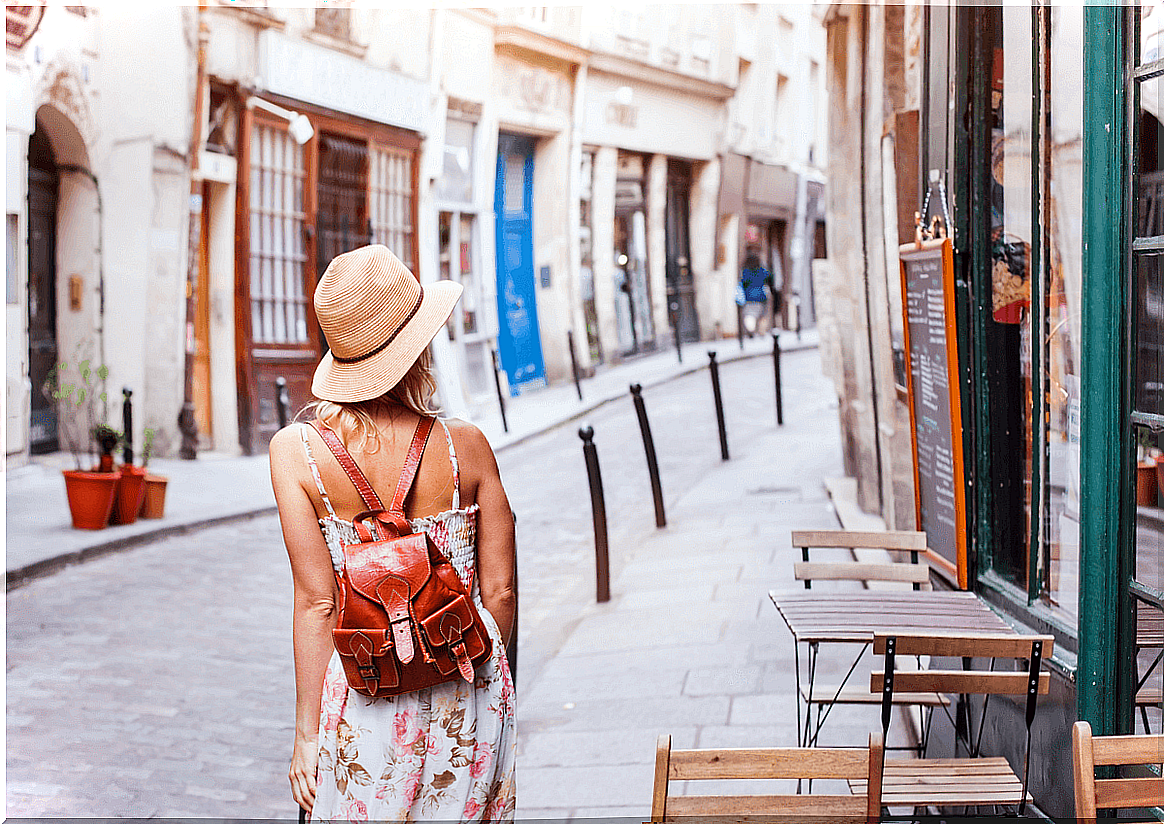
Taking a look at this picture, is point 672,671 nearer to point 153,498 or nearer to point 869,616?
point 869,616

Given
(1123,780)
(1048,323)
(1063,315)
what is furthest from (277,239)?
(1123,780)

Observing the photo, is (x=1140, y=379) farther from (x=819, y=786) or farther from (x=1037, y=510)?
(x=819, y=786)

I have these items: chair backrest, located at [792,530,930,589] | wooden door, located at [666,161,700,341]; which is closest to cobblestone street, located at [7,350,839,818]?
chair backrest, located at [792,530,930,589]

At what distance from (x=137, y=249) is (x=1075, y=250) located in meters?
9.98

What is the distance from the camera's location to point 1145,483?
3137mm

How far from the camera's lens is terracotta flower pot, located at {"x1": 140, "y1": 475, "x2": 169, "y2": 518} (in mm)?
9203

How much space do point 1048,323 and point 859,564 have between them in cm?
104

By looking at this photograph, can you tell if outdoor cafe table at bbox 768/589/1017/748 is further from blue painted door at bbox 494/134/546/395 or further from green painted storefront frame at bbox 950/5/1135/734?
blue painted door at bbox 494/134/546/395

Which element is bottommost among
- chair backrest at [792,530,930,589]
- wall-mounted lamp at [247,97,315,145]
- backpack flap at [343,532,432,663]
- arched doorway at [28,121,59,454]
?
chair backrest at [792,530,930,589]

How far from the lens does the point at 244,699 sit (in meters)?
5.46

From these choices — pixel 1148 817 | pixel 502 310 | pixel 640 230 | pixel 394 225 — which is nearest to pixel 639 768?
pixel 1148 817

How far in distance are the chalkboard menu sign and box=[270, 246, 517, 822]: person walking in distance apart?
247 centimetres

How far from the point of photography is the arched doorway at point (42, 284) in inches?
448

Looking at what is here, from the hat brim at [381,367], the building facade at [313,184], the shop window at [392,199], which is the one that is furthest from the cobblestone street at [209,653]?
the shop window at [392,199]
